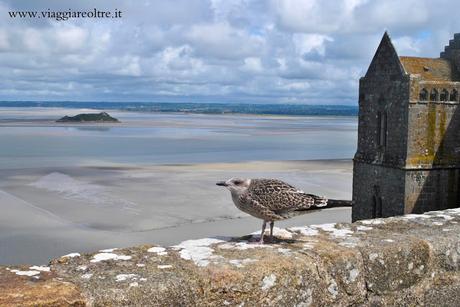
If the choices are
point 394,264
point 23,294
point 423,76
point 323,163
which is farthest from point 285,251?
point 323,163

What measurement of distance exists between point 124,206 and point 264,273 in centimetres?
2302

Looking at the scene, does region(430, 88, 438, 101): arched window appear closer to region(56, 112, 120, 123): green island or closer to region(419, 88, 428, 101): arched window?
region(419, 88, 428, 101): arched window

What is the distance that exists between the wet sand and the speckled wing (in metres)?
12.9

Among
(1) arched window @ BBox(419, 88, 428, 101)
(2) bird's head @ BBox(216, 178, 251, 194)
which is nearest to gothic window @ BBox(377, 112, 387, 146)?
(1) arched window @ BBox(419, 88, 428, 101)

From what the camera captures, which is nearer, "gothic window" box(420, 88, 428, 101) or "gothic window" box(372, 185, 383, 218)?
"gothic window" box(420, 88, 428, 101)

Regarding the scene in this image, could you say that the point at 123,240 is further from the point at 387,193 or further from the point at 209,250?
the point at 209,250

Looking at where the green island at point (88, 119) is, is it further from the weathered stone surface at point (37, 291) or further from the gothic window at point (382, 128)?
the weathered stone surface at point (37, 291)

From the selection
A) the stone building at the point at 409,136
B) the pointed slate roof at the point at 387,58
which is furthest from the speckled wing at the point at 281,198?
the pointed slate roof at the point at 387,58

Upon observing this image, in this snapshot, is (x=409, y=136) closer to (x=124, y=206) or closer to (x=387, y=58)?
(x=387, y=58)

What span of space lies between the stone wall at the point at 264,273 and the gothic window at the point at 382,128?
15320 millimetres

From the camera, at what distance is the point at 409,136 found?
17.3 m

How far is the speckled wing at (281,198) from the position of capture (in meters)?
3.78

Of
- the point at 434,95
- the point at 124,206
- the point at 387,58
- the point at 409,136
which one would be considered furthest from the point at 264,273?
the point at 124,206

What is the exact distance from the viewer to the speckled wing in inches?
149
